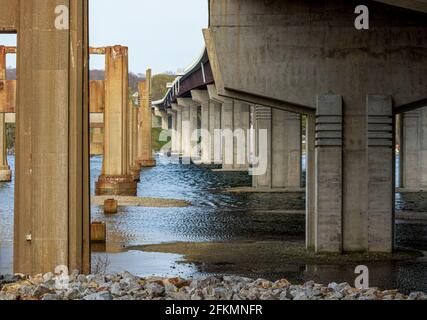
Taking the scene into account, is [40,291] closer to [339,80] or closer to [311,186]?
[339,80]

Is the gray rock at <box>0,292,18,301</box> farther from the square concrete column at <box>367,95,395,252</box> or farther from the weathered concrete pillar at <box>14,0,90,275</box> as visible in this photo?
the square concrete column at <box>367,95,395,252</box>

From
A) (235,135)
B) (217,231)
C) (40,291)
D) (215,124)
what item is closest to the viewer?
(40,291)

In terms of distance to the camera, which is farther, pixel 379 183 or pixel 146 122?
pixel 146 122

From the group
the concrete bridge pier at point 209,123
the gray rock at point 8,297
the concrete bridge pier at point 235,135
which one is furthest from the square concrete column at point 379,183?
the concrete bridge pier at point 209,123

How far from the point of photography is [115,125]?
6088 centimetres

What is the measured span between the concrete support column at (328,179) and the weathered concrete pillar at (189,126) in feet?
378

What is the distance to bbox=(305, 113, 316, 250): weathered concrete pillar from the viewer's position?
27.8 meters

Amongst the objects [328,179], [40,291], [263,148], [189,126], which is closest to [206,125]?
[189,126]

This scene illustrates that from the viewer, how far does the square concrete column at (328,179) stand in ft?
87.8

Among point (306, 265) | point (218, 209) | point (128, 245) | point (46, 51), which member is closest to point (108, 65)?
point (218, 209)

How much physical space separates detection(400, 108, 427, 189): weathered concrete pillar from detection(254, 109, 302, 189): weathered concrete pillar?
612cm

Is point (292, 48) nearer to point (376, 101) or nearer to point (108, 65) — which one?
point (376, 101)

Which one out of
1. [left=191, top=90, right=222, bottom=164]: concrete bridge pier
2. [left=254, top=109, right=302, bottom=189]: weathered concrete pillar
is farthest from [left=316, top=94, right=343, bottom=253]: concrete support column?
[left=191, top=90, right=222, bottom=164]: concrete bridge pier

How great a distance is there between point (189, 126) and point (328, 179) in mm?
122096
